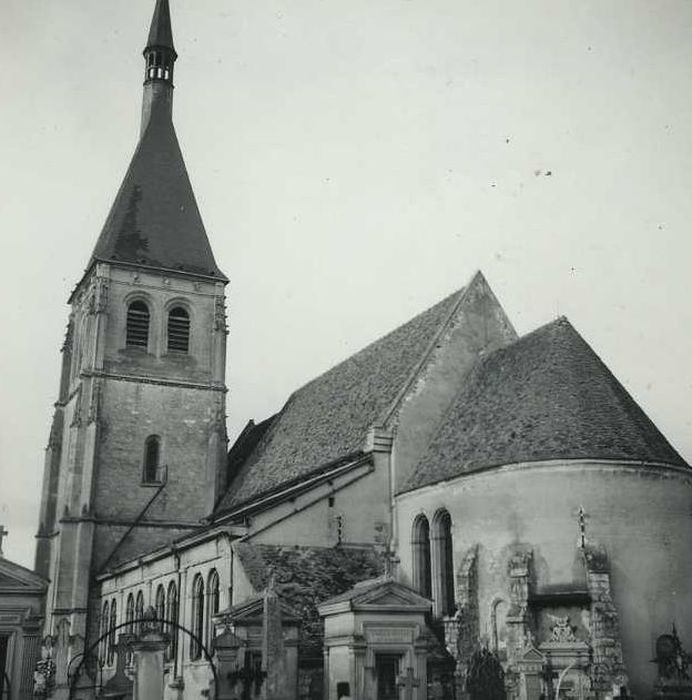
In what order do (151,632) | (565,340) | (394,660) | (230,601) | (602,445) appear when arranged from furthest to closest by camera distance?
(565,340), (230,601), (602,445), (394,660), (151,632)

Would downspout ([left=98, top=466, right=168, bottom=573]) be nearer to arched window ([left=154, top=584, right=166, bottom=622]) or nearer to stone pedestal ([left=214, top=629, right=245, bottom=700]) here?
arched window ([left=154, top=584, right=166, bottom=622])

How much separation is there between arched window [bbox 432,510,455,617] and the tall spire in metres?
26.6

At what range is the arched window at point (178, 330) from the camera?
132 feet

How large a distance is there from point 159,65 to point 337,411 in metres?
22.2

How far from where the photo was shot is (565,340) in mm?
27125

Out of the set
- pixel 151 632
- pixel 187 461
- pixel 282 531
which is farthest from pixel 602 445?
pixel 187 461

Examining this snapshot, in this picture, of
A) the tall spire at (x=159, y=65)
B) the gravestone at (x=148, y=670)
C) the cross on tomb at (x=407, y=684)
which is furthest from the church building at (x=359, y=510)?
the tall spire at (x=159, y=65)

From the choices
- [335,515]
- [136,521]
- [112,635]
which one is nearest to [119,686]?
[335,515]

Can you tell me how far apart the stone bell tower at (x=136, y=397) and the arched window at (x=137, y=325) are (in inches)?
1.6

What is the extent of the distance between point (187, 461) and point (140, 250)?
911cm

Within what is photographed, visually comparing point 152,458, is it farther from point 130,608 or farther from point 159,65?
point 159,65

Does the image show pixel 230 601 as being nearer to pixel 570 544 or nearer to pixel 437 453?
pixel 437 453

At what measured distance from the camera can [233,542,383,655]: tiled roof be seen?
23656 millimetres

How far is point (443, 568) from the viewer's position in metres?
25.8
